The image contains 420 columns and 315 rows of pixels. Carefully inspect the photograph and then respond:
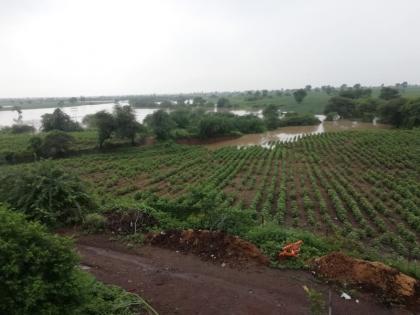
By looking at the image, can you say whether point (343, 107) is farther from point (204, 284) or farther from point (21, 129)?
point (204, 284)

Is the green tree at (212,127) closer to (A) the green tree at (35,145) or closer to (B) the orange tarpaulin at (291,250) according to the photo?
(A) the green tree at (35,145)

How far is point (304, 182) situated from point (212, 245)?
15.1 meters

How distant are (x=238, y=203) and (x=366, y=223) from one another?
6.36m

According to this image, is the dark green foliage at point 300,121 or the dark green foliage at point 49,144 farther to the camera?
the dark green foliage at point 300,121

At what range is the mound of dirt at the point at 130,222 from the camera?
9211 millimetres

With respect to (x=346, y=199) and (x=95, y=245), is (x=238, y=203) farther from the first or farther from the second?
(x=95, y=245)

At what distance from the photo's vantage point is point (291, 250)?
756cm

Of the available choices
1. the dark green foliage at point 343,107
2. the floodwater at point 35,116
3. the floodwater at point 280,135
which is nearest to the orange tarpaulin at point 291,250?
the floodwater at point 280,135

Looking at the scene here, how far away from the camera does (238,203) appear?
55.5ft

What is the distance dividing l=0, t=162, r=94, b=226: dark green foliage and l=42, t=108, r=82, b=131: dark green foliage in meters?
41.3

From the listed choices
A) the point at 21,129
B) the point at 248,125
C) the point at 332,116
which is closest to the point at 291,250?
the point at 248,125

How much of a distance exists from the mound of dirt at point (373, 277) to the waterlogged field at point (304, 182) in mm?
2965

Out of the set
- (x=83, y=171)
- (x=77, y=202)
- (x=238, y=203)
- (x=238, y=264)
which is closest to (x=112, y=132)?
(x=83, y=171)

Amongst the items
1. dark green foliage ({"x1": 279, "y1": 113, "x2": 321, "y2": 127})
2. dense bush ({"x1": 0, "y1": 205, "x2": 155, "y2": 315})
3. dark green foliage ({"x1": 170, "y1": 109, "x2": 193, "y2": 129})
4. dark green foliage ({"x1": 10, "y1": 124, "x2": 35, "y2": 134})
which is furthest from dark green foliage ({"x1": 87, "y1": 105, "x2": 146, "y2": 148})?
dark green foliage ({"x1": 279, "y1": 113, "x2": 321, "y2": 127})
